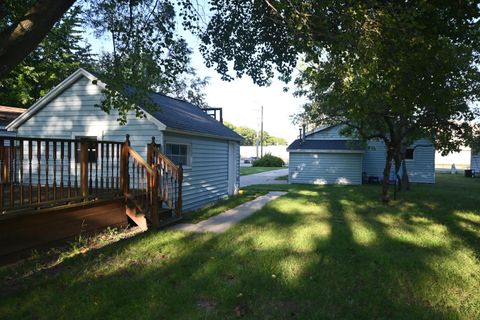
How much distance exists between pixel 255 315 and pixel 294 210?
6.86m

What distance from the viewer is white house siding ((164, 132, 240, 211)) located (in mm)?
10742

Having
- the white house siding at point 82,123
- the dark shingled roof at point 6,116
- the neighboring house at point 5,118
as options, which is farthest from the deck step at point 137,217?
the dark shingled roof at point 6,116

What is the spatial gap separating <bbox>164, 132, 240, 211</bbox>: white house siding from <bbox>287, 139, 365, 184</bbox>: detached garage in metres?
9.97

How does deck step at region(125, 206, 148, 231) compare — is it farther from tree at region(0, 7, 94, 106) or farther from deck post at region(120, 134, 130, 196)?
tree at region(0, 7, 94, 106)

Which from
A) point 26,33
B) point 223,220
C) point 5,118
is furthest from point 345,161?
point 26,33

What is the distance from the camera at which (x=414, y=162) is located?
2392cm

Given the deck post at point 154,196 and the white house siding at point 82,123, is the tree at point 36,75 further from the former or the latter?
the deck post at point 154,196

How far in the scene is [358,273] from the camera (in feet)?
16.3

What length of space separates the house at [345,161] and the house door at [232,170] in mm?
8303

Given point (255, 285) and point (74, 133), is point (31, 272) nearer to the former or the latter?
point (255, 285)

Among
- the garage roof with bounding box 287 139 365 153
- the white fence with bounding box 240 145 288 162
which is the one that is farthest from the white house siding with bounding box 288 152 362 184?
the white fence with bounding box 240 145 288 162

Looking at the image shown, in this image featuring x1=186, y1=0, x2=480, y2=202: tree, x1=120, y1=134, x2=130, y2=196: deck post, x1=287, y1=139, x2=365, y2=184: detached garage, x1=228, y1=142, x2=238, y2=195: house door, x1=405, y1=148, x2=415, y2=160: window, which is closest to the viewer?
x1=186, y1=0, x2=480, y2=202: tree

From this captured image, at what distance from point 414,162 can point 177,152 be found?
1872cm

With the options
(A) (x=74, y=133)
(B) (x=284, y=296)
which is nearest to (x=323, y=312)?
(B) (x=284, y=296)
